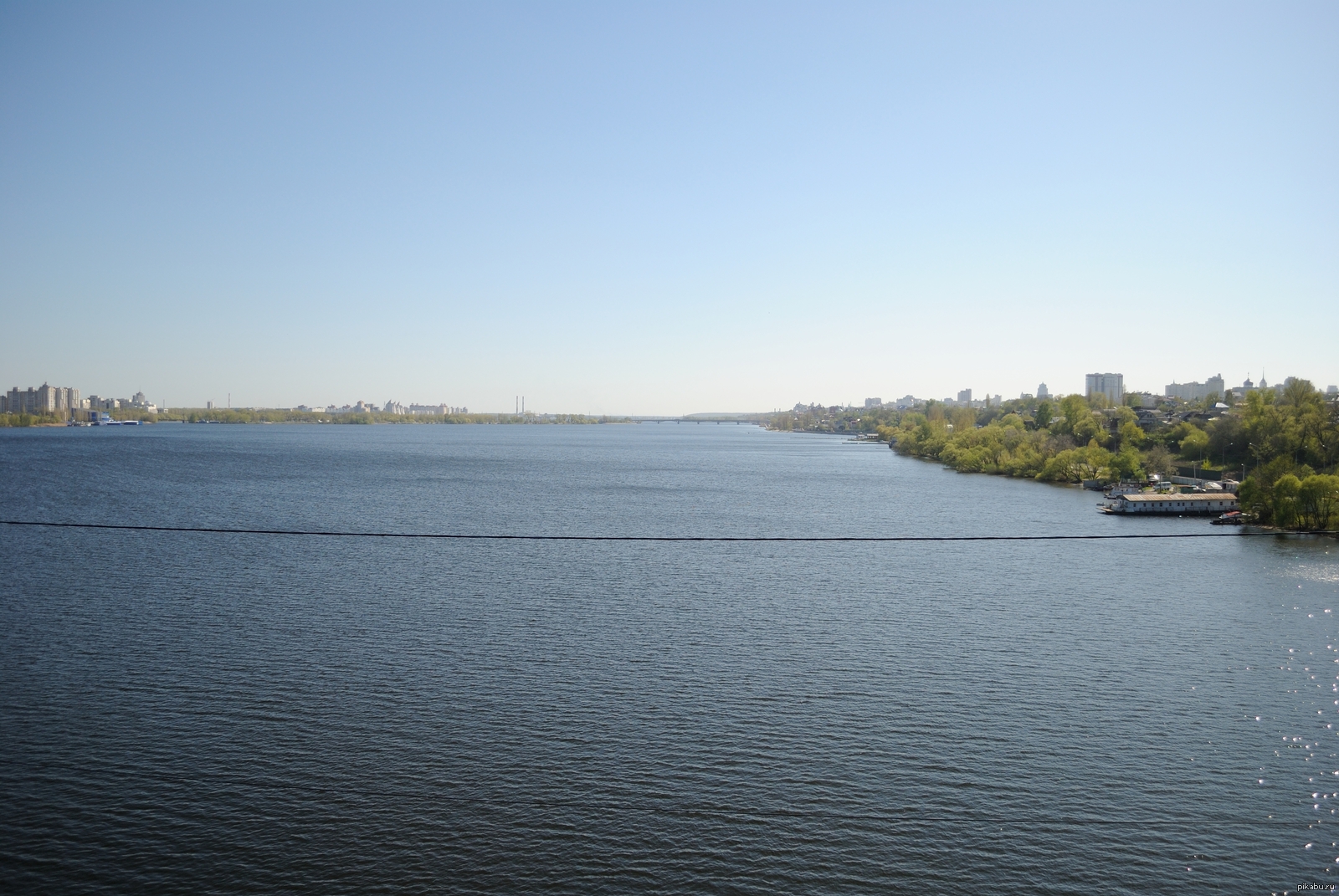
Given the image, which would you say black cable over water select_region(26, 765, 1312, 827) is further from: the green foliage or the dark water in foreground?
the green foliage

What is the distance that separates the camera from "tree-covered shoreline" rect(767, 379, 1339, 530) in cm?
4938

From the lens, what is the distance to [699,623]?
26.4m

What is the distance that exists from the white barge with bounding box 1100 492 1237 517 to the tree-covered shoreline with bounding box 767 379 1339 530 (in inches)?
94.9

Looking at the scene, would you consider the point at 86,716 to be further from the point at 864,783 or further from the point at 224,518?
the point at 224,518

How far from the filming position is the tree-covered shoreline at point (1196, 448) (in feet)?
162

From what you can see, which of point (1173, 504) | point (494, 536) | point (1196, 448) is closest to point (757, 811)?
point (494, 536)

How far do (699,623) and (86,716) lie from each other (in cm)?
1551

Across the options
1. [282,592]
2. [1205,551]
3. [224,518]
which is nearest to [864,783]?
[282,592]

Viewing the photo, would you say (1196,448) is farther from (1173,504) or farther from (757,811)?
(757,811)

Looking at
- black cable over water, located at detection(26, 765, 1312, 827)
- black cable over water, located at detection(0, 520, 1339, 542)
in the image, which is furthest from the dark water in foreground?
black cable over water, located at detection(0, 520, 1339, 542)

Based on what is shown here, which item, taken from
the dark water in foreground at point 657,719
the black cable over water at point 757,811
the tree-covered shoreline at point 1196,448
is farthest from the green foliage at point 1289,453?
the black cable over water at point 757,811

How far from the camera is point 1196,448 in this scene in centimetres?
8138

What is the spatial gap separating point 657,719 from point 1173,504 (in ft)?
171

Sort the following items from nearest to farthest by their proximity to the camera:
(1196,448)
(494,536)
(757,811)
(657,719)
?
(757,811) → (657,719) → (494,536) → (1196,448)
